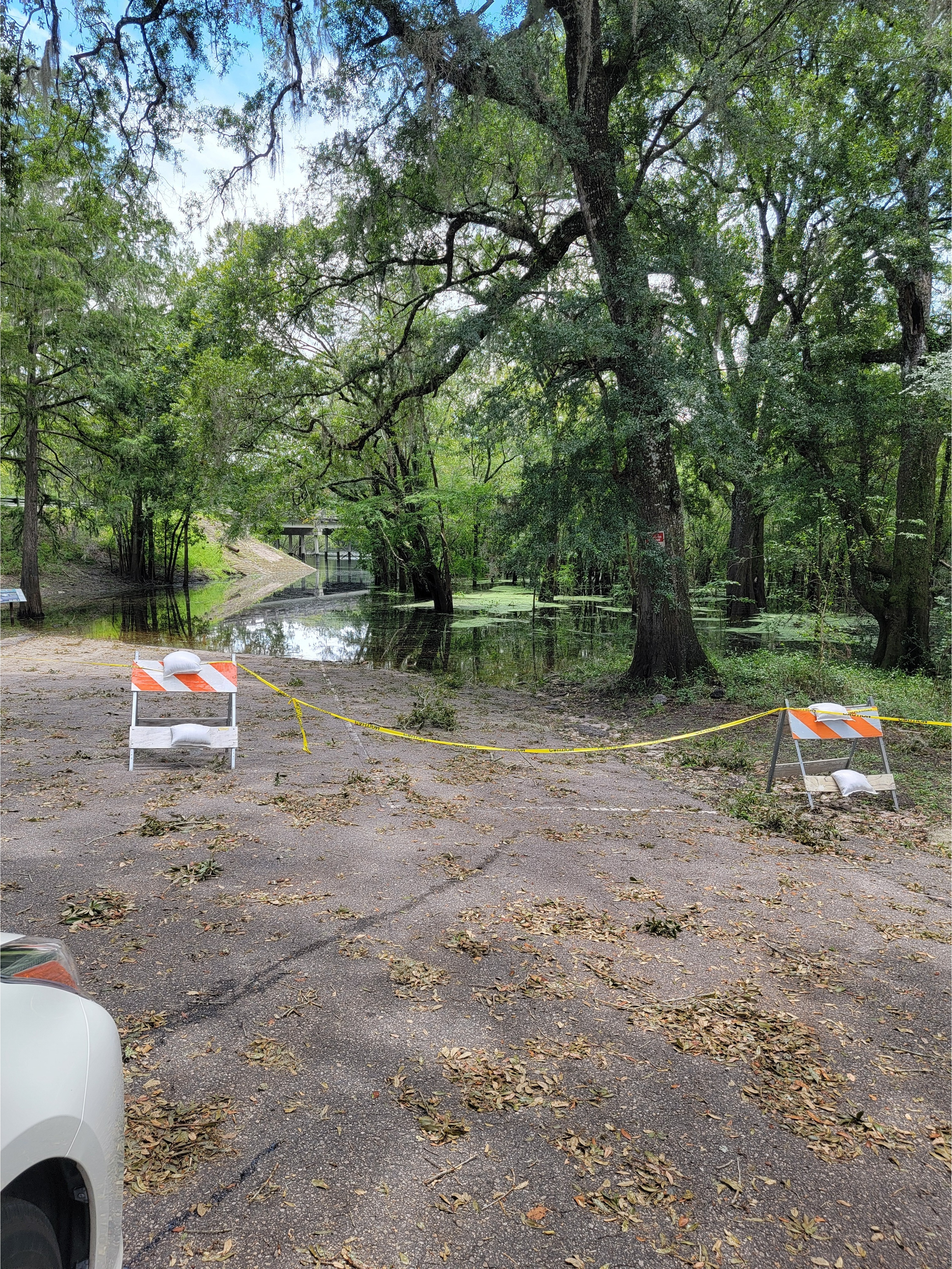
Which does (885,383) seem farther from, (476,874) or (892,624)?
(476,874)

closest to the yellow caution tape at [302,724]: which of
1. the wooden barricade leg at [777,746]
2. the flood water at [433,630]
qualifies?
the flood water at [433,630]

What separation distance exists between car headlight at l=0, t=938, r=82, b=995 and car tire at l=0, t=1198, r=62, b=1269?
427mm

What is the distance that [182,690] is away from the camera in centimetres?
696

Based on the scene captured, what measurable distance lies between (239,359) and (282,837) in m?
12.7

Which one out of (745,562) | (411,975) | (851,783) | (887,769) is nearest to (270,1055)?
(411,975)

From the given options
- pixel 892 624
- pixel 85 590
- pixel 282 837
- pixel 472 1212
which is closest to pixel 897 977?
pixel 472 1212

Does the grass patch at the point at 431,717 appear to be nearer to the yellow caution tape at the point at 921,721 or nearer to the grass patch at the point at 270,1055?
the yellow caution tape at the point at 921,721

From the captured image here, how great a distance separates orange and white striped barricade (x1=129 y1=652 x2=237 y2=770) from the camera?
272 inches

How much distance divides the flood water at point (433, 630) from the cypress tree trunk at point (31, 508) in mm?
1088

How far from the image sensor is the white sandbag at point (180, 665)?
6906 millimetres

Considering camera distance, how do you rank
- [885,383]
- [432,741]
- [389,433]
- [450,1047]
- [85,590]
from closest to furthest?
[450,1047]
[432,741]
[885,383]
[389,433]
[85,590]

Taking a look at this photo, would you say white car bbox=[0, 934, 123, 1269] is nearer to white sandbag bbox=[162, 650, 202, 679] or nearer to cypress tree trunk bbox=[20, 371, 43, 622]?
white sandbag bbox=[162, 650, 202, 679]

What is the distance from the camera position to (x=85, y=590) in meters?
37.5

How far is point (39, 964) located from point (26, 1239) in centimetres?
53
